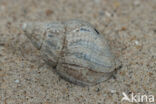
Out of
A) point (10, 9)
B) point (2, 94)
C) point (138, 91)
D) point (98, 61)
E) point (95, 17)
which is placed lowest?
point (138, 91)

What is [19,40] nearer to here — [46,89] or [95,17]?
[46,89]

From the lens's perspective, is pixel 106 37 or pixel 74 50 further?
pixel 106 37

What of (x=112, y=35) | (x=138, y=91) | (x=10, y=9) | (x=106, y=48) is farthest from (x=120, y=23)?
(x=10, y=9)
